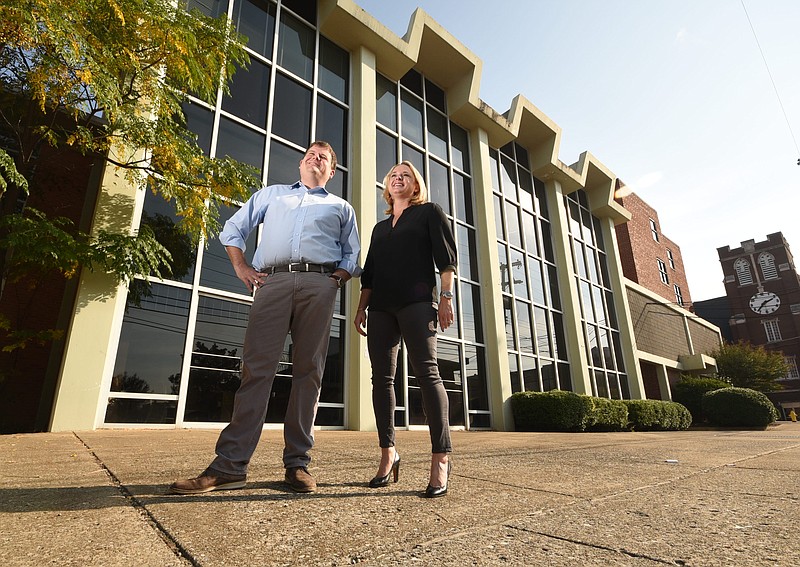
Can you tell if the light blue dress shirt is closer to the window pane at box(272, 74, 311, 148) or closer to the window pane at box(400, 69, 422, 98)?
the window pane at box(272, 74, 311, 148)

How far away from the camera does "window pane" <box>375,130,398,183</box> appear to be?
10981 mm

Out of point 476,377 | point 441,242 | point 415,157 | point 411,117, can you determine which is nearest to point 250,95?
point 415,157

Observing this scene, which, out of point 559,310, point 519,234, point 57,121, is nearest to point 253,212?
point 57,121

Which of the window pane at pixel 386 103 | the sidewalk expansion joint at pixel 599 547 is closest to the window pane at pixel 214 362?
the sidewalk expansion joint at pixel 599 547

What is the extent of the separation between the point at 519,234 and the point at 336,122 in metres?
7.52

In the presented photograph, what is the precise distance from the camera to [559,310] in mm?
15266

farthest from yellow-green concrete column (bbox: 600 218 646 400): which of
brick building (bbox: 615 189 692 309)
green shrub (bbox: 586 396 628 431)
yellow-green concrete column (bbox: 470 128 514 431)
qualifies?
yellow-green concrete column (bbox: 470 128 514 431)

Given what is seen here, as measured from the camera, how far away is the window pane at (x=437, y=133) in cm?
1272

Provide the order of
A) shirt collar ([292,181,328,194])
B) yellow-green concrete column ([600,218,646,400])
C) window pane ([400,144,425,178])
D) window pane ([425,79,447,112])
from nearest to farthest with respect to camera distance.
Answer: shirt collar ([292,181,328,194]), window pane ([400,144,425,178]), window pane ([425,79,447,112]), yellow-green concrete column ([600,218,646,400])

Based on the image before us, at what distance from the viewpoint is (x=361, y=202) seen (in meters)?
9.54

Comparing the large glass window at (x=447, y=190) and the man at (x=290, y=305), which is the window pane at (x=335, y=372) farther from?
the man at (x=290, y=305)

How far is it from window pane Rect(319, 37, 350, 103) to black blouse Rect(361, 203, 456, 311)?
889cm

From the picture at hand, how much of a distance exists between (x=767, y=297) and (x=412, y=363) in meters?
53.4

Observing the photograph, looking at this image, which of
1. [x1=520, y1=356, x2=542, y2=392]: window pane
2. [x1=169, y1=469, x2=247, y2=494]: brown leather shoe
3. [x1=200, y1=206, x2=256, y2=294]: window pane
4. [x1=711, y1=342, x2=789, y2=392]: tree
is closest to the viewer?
[x1=169, y1=469, x2=247, y2=494]: brown leather shoe
